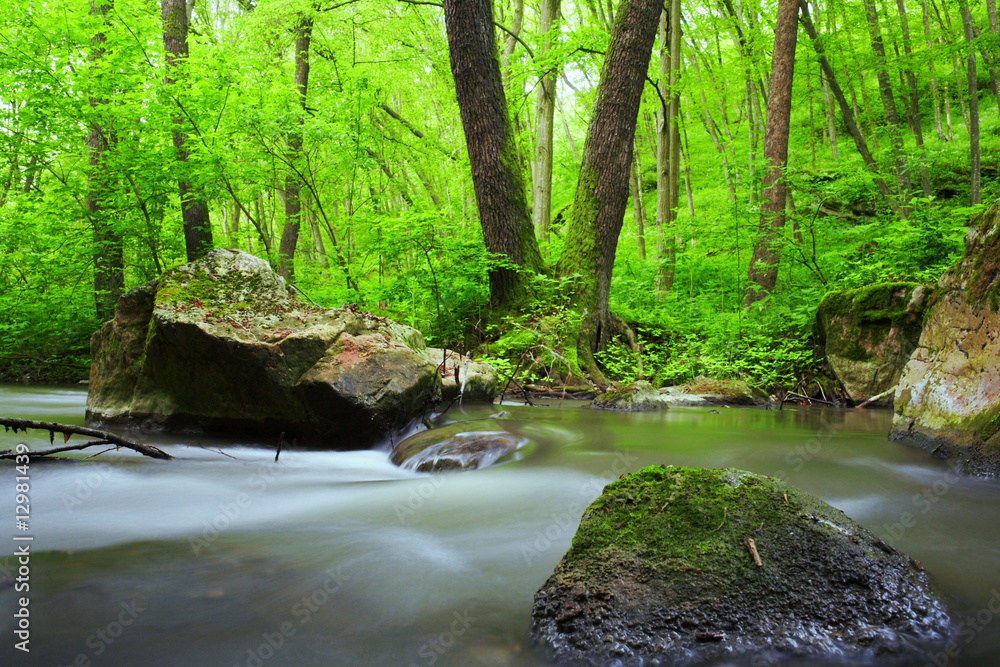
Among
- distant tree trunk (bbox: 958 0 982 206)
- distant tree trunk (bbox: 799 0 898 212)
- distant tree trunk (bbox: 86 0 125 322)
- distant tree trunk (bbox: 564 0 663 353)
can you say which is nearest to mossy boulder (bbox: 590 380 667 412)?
distant tree trunk (bbox: 564 0 663 353)

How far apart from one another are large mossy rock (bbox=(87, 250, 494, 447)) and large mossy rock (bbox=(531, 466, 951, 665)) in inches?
106

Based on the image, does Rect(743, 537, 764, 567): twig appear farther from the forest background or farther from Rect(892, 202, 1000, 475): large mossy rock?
the forest background

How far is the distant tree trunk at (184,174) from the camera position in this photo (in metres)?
8.24

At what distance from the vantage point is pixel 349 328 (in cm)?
464

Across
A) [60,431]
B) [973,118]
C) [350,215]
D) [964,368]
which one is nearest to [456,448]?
[60,431]

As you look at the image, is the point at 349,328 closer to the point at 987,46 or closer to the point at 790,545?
the point at 790,545

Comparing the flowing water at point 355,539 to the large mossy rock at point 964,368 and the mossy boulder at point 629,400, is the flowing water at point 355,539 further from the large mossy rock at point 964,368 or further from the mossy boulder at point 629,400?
the mossy boulder at point 629,400

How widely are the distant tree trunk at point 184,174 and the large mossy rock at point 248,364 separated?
12.9 feet

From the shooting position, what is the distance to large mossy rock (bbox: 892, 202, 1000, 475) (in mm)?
3369

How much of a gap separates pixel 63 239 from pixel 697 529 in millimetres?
10371

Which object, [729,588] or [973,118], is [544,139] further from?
[729,588]

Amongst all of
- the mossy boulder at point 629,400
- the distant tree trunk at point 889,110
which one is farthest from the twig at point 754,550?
the distant tree trunk at point 889,110

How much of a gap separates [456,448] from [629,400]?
9.73 feet

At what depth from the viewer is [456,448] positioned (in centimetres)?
398
